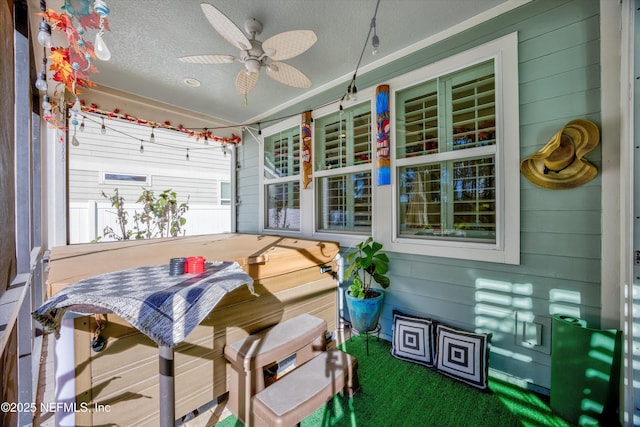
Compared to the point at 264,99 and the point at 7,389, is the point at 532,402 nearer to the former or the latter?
the point at 7,389

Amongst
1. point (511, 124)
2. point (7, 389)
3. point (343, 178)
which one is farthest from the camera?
point (343, 178)

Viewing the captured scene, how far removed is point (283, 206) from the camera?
13.5ft

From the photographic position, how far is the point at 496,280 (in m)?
2.05

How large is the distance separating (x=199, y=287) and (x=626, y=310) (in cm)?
231

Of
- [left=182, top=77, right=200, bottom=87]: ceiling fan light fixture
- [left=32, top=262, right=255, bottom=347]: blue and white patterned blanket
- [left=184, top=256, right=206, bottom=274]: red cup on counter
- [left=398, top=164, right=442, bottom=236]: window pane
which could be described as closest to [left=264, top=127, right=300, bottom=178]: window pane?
[left=182, top=77, right=200, bottom=87]: ceiling fan light fixture

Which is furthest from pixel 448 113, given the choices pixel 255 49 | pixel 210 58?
pixel 210 58

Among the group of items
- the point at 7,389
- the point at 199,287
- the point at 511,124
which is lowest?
the point at 7,389

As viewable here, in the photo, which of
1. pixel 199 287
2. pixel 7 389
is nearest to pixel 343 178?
pixel 199 287

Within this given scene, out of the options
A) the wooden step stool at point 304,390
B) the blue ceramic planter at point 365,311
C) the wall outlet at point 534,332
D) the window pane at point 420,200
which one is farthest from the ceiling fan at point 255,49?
the wall outlet at point 534,332

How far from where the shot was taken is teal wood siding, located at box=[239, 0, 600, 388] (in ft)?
5.62

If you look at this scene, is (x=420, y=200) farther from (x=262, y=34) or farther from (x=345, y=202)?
(x=262, y=34)

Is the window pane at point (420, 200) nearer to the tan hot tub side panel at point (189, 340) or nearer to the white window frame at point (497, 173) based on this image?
the white window frame at point (497, 173)

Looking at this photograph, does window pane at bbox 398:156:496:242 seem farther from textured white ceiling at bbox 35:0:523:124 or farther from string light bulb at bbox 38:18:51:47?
string light bulb at bbox 38:18:51:47

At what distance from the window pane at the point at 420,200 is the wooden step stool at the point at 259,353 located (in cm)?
134
